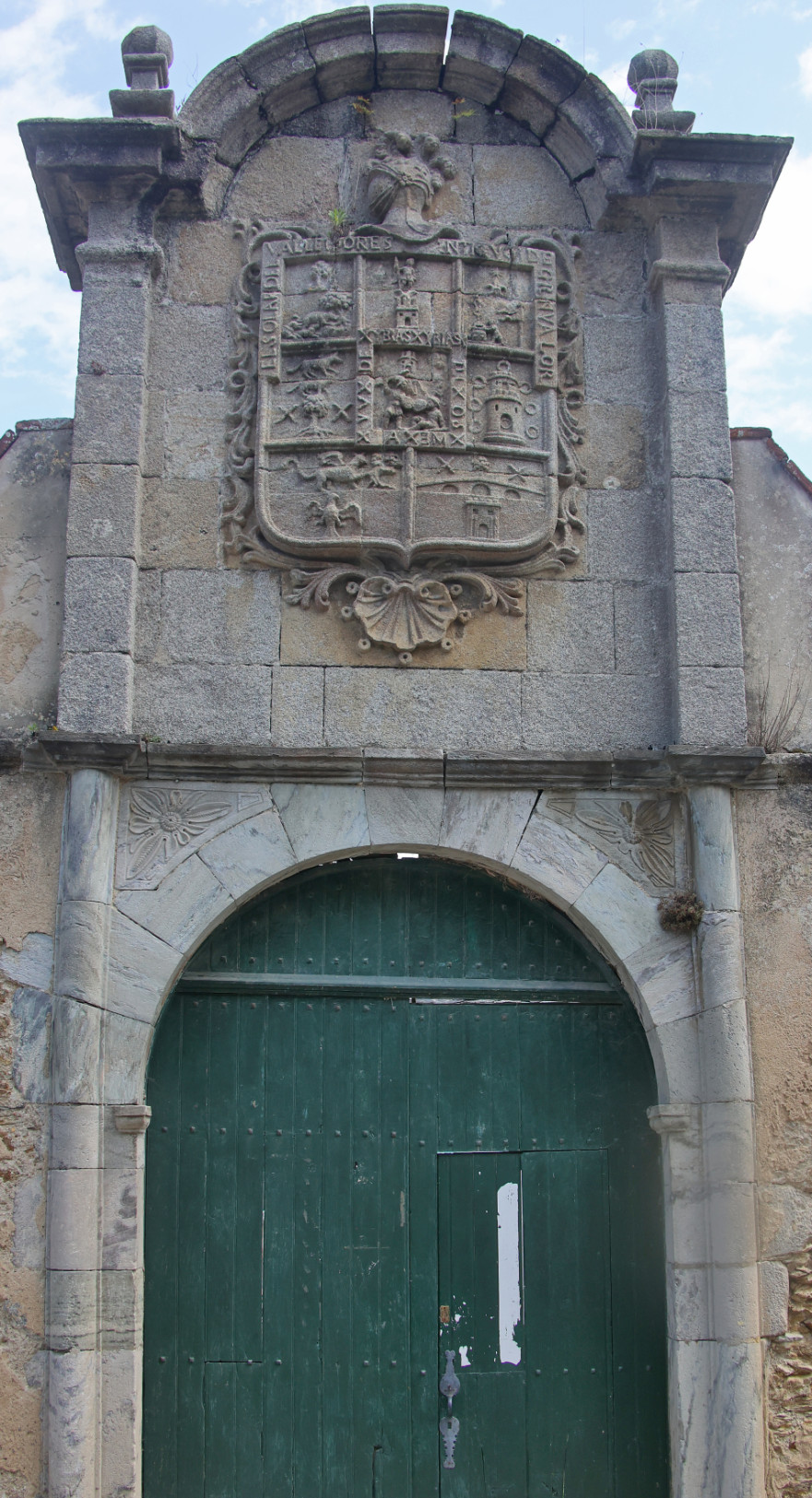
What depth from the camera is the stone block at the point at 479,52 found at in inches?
195

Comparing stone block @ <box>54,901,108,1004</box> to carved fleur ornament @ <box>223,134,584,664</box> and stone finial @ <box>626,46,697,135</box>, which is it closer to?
carved fleur ornament @ <box>223,134,584,664</box>

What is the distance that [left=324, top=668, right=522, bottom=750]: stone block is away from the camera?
4.41 metres

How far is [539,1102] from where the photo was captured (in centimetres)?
438

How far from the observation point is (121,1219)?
3998 millimetres

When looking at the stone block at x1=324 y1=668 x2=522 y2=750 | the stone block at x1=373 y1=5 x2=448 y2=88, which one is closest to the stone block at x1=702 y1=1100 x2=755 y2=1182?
the stone block at x1=324 y1=668 x2=522 y2=750

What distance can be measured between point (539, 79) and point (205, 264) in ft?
5.04

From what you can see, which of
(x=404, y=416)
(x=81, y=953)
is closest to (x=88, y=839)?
(x=81, y=953)

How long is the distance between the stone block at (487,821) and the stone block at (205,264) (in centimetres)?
218

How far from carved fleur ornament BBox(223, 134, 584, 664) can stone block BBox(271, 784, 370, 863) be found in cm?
59

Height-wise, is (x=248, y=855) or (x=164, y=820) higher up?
(x=164, y=820)

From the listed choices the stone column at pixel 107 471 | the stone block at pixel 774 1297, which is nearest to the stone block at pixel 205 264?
the stone column at pixel 107 471

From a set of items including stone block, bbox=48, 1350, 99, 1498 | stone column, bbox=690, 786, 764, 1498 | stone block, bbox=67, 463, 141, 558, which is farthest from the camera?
stone block, bbox=67, 463, 141, 558

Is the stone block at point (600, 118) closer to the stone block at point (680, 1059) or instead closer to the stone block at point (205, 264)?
→ the stone block at point (205, 264)

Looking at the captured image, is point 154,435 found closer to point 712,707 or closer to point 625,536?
point 625,536
